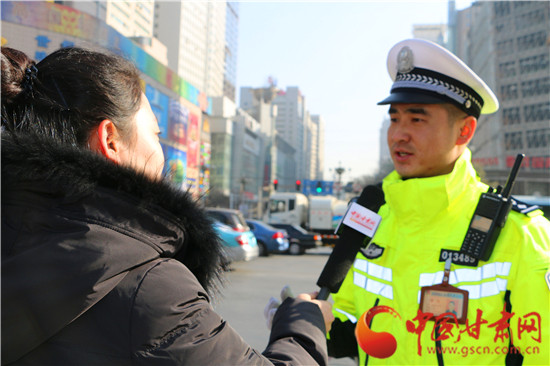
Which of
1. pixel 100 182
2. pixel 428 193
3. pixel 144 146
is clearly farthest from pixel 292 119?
pixel 100 182

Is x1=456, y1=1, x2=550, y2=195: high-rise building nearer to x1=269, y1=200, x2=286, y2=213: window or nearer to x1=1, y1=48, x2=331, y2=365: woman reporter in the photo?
x1=269, y1=200, x2=286, y2=213: window

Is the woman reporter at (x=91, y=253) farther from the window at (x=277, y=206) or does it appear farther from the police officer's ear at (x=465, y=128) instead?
the window at (x=277, y=206)

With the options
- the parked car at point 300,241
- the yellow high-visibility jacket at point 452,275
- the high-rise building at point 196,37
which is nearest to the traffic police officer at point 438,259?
the yellow high-visibility jacket at point 452,275

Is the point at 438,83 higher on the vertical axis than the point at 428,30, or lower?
lower

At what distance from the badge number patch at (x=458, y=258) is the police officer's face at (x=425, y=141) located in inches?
16.4

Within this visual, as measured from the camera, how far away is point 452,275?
179cm

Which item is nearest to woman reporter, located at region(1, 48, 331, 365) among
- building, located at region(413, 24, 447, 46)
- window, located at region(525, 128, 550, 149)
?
window, located at region(525, 128, 550, 149)

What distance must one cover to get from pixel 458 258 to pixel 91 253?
1.37 m

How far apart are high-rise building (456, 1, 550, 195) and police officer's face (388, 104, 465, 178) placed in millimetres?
50956

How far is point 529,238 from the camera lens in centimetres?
170

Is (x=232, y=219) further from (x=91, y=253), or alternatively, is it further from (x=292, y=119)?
(x=292, y=119)

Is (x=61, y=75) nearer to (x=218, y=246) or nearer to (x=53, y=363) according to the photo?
(x=218, y=246)

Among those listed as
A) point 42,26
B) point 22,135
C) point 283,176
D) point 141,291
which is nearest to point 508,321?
point 141,291

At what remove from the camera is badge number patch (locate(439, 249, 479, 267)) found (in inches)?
69.3
